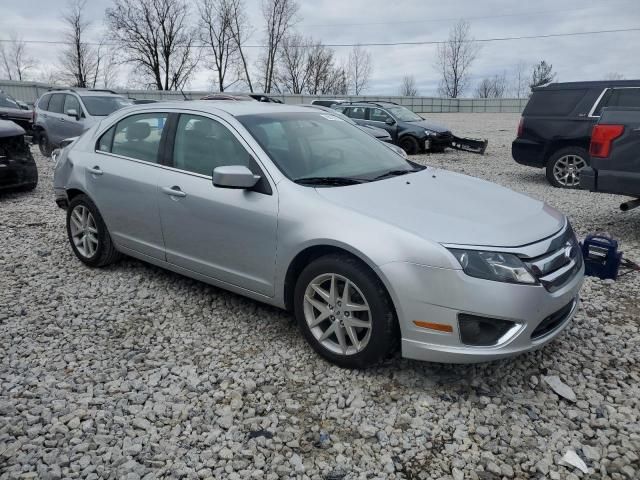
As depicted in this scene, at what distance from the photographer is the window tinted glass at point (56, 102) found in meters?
12.4

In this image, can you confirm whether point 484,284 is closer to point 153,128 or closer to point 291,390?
point 291,390

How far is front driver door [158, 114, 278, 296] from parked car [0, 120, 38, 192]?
4753 mm

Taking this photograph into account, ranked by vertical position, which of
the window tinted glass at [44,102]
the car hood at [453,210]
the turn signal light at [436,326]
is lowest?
the turn signal light at [436,326]

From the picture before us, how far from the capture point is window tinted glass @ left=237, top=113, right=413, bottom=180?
11.7 ft

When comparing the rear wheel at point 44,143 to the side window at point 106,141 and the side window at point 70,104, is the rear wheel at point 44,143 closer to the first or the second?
the side window at point 70,104

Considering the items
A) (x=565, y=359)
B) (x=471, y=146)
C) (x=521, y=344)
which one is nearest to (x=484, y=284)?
(x=521, y=344)

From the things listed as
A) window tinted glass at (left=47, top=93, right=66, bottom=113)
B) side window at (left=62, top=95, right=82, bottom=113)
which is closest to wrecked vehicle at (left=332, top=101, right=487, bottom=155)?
side window at (left=62, top=95, right=82, bottom=113)

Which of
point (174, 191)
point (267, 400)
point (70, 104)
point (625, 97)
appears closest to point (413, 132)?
point (625, 97)

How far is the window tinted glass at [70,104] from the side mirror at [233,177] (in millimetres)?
10209

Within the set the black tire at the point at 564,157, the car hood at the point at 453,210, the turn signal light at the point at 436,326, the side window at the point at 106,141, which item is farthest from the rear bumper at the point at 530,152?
the turn signal light at the point at 436,326

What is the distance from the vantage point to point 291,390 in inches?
119

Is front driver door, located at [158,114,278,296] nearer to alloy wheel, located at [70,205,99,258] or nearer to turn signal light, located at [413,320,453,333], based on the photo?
turn signal light, located at [413,320,453,333]

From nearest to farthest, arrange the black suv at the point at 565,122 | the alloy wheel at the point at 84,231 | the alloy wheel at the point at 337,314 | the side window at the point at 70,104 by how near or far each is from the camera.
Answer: the alloy wheel at the point at 337,314
the alloy wheel at the point at 84,231
the black suv at the point at 565,122
the side window at the point at 70,104

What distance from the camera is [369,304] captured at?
2.91 m
